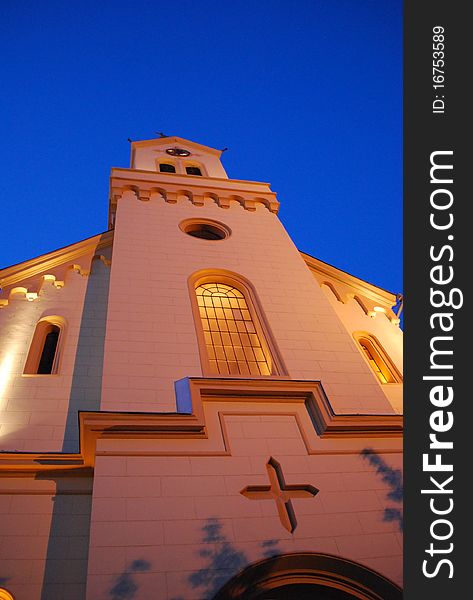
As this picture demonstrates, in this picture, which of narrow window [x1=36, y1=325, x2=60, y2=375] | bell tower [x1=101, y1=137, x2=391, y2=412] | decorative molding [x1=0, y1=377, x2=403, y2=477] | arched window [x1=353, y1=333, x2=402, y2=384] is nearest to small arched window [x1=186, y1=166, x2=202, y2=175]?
bell tower [x1=101, y1=137, x2=391, y2=412]

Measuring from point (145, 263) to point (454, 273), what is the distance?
838 centimetres

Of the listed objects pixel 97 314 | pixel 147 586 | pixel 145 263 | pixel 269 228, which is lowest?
pixel 147 586

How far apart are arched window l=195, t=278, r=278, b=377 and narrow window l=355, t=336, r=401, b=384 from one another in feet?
11.6

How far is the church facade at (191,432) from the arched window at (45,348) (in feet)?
0.15

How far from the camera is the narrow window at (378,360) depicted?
1216 cm

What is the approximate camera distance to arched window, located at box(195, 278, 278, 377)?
412 inches

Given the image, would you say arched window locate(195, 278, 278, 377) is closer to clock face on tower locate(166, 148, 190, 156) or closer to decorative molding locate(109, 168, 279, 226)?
decorative molding locate(109, 168, 279, 226)

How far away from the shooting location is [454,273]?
6414mm

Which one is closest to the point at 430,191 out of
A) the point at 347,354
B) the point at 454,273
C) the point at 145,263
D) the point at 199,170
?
the point at 454,273

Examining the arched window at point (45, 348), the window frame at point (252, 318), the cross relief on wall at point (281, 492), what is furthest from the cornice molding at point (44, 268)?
the cross relief on wall at point (281, 492)

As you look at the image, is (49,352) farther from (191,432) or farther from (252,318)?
(252,318)

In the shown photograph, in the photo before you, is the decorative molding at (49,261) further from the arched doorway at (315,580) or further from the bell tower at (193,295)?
the arched doorway at (315,580)

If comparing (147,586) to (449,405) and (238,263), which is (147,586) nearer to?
(449,405)

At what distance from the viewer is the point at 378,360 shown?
506 inches
